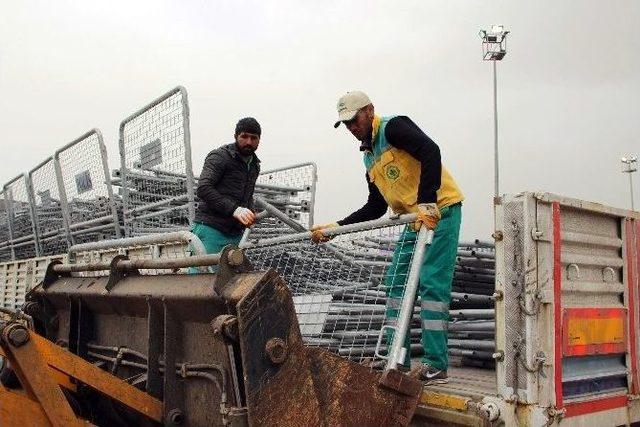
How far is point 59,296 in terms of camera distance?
461 centimetres

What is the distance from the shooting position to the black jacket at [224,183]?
525 cm

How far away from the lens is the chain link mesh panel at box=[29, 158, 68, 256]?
8.70 m

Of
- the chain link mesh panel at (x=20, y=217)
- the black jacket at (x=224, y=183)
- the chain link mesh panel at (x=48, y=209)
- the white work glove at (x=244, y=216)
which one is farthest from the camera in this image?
the chain link mesh panel at (x=20, y=217)

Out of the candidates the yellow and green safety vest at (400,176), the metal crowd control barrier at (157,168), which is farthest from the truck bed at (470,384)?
the metal crowd control barrier at (157,168)

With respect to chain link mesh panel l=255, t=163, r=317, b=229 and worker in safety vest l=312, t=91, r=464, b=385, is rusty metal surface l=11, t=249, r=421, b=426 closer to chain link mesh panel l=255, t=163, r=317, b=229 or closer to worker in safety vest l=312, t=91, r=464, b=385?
worker in safety vest l=312, t=91, r=464, b=385

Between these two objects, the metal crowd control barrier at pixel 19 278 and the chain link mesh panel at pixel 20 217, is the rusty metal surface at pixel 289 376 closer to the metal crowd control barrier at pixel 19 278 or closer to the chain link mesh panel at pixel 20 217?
the metal crowd control barrier at pixel 19 278

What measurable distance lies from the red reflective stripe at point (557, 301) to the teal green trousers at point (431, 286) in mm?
730

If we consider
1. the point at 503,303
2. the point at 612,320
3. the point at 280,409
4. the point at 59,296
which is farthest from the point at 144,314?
the point at 612,320

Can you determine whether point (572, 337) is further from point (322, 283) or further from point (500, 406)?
point (322, 283)

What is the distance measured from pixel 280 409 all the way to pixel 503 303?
1163mm

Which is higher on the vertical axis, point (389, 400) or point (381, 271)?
point (381, 271)

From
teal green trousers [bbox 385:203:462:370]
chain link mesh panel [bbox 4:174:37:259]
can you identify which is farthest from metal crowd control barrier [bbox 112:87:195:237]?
chain link mesh panel [bbox 4:174:37:259]

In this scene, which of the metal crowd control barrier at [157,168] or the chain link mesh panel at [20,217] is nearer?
the metal crowd control barrier at [157,168]

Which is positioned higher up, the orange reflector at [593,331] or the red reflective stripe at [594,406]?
the orange reflector at [593,331]
